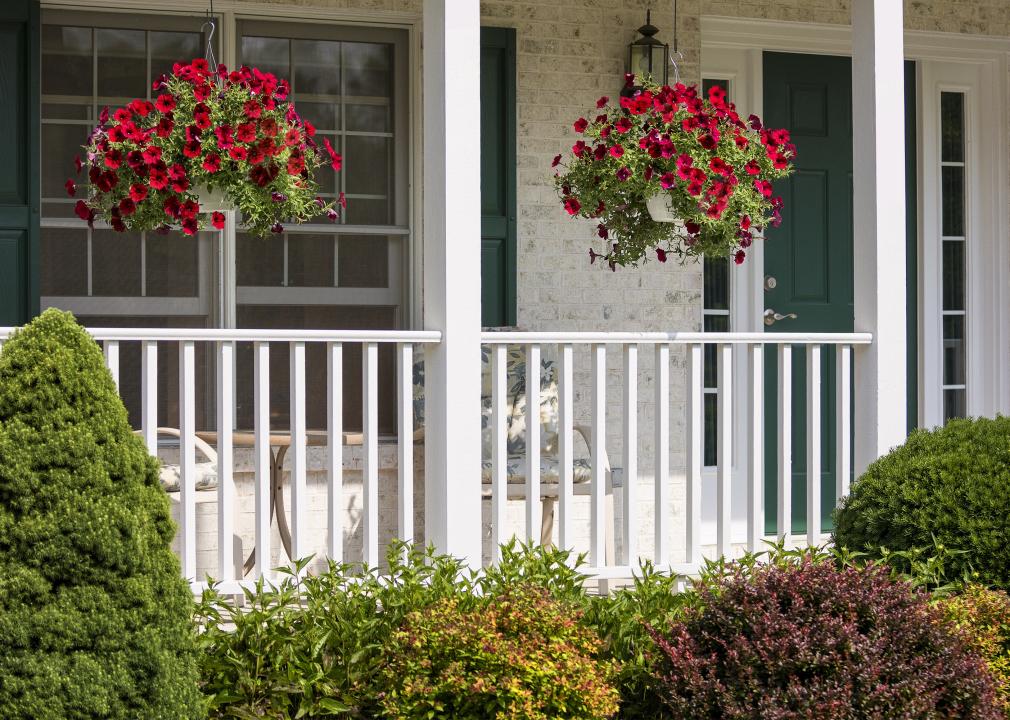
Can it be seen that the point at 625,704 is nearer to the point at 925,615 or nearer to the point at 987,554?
the point at 925,615

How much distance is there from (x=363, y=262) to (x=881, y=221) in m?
2.30

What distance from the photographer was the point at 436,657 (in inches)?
118

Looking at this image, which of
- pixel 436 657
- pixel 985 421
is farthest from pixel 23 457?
pixel 985 421

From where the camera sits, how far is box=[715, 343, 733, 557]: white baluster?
14.1ft

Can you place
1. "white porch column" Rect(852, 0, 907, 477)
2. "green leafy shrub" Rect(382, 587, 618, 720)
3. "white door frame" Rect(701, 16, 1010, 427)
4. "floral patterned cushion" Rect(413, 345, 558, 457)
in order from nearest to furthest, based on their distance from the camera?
"green leafy shrub" Rect(382, 587, 618, 720) < "white porch column" Rect(852, 0, 907, 477) < "floral patterned cushion" Rect(413, 345, 558, 457) < "white door frame" Rect(701, 16, 1010, 427)

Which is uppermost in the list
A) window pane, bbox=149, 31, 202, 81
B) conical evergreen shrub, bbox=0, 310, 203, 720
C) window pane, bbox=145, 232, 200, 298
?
window pane, bbox=149, 31, 202, 81

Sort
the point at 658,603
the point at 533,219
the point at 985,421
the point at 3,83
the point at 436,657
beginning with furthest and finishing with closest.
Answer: the point at 533,219
the point at 3,83
the point at 985,421
the point at 658,603
the point at 436,657

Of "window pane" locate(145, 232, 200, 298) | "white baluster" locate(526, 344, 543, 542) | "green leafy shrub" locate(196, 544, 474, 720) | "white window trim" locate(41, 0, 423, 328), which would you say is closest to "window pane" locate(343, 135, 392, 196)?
"white window trim" locate(41, 0, 423, 328)

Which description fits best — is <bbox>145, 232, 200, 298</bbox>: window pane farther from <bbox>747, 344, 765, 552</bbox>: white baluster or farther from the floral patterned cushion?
<bbox>747, 344, 765, 552</bbox>: white baluster

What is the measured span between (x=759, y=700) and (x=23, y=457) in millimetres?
1720

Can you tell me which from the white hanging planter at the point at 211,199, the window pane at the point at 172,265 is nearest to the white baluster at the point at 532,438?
the white hanging planter at the point at 211,199

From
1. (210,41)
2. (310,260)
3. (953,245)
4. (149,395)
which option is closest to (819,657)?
(149,395)

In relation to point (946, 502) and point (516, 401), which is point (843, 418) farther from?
point (516, 401)

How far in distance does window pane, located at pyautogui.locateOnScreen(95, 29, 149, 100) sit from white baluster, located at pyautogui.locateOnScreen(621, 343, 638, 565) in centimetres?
255
